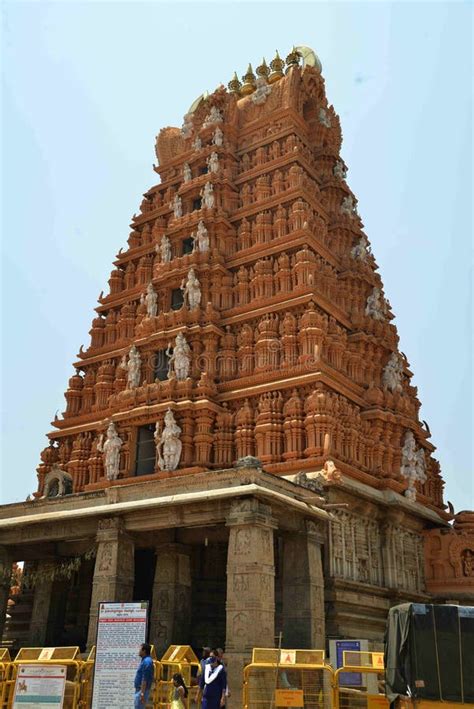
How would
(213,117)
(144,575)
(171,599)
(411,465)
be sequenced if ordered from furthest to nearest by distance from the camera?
(213,117) < (411,465) < (144,575) < (171,599)

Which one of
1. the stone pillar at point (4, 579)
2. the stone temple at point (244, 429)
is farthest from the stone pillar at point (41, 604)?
the stone pillar at point (4, 579)

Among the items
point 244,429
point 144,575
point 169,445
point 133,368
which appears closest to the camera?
point 144,575

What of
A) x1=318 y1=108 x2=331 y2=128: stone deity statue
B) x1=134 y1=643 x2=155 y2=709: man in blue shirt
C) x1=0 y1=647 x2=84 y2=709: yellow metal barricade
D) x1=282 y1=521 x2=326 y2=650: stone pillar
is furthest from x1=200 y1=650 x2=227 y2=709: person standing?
x1=318 y1=108 x2=331 y2=128: stone deity statue

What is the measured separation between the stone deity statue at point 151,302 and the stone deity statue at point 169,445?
254 inches

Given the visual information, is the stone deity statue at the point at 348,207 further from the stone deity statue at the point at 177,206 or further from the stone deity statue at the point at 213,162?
the stone deity statue at the point at 177,206

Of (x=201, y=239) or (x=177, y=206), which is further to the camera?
(x=177, y=206)

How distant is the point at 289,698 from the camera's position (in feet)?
43.3

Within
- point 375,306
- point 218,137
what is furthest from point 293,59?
point 375,306

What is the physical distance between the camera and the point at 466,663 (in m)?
12.0

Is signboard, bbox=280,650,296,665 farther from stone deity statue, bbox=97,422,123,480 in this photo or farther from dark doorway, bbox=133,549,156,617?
stone deity statue, bbox=97,422,123,480

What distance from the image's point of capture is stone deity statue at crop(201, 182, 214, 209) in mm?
33700

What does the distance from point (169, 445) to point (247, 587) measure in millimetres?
11396

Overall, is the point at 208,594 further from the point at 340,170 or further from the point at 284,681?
the point at 340,170

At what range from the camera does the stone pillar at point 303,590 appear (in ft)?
59.7
